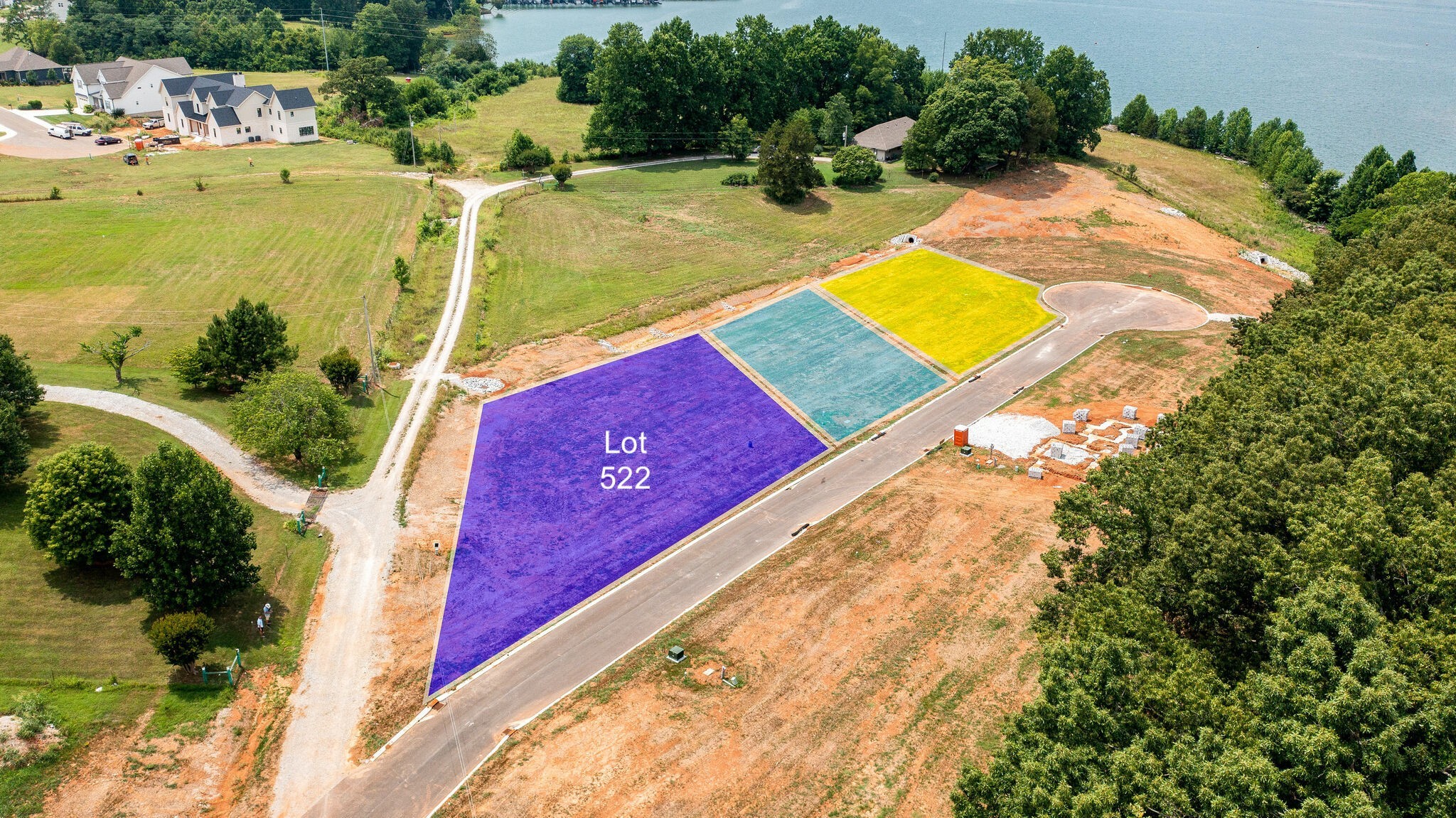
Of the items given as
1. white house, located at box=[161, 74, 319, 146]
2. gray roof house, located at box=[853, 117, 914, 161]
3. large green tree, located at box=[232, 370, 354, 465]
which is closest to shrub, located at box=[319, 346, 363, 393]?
large green tree, located at box=[232, 370, 354, 465]

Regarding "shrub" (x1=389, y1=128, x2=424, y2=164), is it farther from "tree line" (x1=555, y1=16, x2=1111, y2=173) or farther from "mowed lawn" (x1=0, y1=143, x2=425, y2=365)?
"tree line" (x1=555, y1=16, x2=1111, y2=173)

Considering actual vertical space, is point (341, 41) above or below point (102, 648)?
above

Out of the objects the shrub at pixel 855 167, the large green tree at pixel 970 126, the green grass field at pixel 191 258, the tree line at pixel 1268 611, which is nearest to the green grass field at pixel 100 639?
the green grass field at pixel 191 258

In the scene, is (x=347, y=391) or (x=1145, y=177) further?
(x=1145, y=177)

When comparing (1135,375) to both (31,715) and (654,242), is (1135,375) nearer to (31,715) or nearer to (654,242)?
(654,242)

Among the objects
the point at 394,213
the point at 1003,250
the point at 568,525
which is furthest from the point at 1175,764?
the point at 394,213

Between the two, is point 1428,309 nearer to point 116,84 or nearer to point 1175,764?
point 1175,764

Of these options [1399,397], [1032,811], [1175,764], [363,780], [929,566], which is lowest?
[363,780]

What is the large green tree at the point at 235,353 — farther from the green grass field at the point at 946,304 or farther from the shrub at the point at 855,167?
the shrub at the point at 855,167
